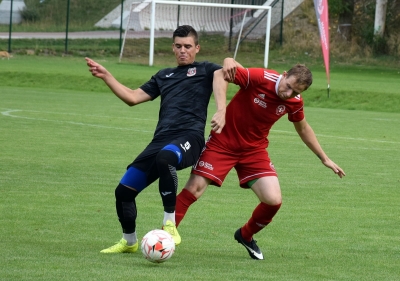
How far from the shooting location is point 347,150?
56.3 ft

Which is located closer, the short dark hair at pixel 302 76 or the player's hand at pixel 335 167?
the short dark hair at pixel 302 76

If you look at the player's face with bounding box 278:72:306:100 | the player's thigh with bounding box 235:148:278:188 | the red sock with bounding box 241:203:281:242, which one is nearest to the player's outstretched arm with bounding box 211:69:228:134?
the player's face with bounding box 278:72:306:100

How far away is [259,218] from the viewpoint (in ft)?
25.2

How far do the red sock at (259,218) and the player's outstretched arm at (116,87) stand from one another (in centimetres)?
143

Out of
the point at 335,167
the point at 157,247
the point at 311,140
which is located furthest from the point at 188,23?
the point at 157,247

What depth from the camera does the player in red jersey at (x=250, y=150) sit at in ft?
24.8

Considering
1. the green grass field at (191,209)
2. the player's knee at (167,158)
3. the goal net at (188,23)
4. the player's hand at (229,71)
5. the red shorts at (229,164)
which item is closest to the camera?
the green grass field at (191,209)

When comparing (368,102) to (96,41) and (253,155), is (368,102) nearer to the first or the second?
(96,41)

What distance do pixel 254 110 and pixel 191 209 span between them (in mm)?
2726

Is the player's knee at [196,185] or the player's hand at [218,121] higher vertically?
the player's hand at [218,121]

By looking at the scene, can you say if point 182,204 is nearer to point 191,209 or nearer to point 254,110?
point 254,110

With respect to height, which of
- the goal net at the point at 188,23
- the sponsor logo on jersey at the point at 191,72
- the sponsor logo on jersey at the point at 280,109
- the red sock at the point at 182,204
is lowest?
the red sock at the point at 182,204

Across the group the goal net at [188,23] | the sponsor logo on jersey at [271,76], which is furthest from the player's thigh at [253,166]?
the goal net at [188,23]

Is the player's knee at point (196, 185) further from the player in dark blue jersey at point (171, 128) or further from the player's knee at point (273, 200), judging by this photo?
the player's knee at point (273, 200)
